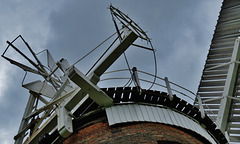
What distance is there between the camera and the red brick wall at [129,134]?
1035 cm

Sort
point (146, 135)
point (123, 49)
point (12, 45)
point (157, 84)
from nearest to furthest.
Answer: point (146, 135) < point (123, 49) < point (157, 84) < point (12, 45)

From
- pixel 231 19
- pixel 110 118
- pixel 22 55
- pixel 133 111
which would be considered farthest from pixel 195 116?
pixel 231 19

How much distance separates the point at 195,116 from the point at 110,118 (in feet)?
11.2

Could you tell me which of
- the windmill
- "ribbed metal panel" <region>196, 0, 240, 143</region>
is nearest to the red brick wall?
the windmill

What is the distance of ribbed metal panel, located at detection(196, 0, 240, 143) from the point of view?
670 inches

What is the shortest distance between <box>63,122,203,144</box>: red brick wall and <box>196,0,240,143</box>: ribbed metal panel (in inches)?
246

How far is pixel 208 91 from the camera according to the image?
63.0 feet

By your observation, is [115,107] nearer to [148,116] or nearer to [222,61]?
[148,116]

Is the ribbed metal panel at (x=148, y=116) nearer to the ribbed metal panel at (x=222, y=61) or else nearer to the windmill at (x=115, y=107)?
the windmill at (x=115, y=107)

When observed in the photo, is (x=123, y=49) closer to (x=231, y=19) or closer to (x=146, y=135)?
(x=146, y=135)

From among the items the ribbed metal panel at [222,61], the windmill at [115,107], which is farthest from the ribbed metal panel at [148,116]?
the ribbed metal panel at [222,61]

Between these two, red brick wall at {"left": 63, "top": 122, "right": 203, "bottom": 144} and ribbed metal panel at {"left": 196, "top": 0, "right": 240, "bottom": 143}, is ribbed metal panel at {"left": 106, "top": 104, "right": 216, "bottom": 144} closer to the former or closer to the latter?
red brick wall at {"left": 63, "top": 122, "right": 203, "bottom": 144}

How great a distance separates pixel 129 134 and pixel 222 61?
10945 mm

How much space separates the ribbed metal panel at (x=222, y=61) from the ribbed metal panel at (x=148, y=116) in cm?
513
